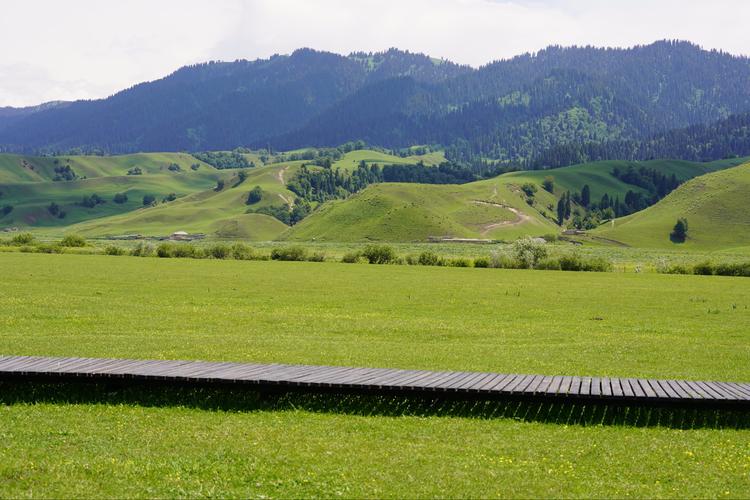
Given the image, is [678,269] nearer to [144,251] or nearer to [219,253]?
[219,253]

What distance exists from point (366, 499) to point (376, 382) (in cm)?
706

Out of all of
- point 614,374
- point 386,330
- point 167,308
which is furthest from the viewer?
point 167,308

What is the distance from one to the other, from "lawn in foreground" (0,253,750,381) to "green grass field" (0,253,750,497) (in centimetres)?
21

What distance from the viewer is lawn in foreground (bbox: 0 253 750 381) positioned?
98.3 feet

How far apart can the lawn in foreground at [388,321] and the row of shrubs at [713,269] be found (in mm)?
22757

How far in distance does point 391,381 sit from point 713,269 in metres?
99.8

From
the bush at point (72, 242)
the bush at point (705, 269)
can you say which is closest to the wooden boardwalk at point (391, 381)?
the bush at point (705, 269)

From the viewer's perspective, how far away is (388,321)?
147 feet

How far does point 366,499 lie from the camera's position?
44.1ft

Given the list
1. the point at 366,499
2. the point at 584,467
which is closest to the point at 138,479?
the point at 366,499

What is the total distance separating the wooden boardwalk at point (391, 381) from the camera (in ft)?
64.3

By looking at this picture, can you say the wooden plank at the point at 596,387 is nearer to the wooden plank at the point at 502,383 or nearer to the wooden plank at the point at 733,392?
the wooden plank at the point at 502,383

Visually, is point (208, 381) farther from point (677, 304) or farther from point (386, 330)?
point (677, 304)

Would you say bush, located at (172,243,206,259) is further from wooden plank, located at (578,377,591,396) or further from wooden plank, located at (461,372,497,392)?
wooden plank, located at (578,377,591,396)
